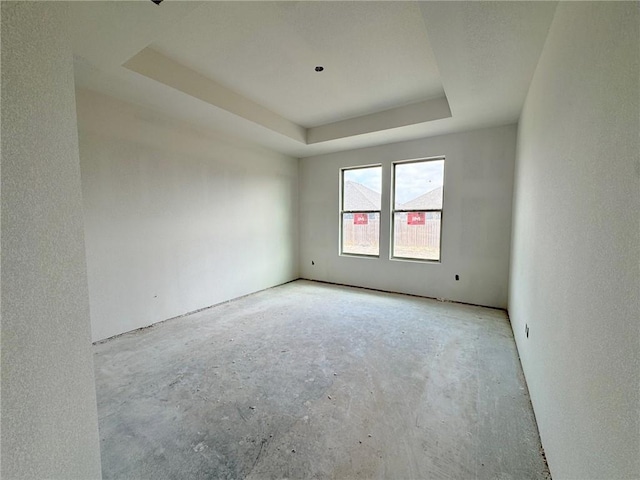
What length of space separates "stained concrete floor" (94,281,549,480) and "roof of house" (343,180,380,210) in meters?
2.42

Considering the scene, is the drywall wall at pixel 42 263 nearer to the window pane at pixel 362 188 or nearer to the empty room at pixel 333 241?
the empty room at pixel 333 241

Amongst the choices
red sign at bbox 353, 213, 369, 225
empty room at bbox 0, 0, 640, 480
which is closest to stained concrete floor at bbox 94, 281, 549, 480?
empty room at bbox 0, 0, 640, 480

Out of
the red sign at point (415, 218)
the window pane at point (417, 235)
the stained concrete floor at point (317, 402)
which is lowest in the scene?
the stained concrete floor at point (317, 402)

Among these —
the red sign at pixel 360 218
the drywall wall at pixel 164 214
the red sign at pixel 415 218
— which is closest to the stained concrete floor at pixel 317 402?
the drywall wall at pixel 164 214

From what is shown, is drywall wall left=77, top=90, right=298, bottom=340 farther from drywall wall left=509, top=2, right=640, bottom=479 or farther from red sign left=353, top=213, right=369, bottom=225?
drywall wall left=509, top=2, right=640, bottom=479

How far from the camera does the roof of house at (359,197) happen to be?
512 centimetres

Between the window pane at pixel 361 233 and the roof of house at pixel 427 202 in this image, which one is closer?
the roof of house at pixel 427 202

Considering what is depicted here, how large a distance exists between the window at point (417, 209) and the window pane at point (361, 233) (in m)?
0.35

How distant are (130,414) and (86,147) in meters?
2.67

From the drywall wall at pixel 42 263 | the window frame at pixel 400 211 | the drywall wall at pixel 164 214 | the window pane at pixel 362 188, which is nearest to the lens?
the drywall wall at pixel 42 263

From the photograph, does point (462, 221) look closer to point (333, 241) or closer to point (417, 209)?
point (417, 209)

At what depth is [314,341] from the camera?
2.99 meters

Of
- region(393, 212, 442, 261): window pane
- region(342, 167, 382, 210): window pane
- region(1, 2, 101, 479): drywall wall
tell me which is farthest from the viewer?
region(342, 167, 382, 210): window pane

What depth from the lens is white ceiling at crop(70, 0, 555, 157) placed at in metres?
1.92
